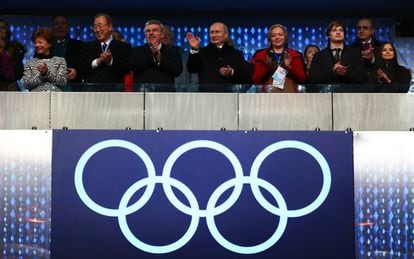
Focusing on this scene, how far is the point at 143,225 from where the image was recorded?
32.2 ft

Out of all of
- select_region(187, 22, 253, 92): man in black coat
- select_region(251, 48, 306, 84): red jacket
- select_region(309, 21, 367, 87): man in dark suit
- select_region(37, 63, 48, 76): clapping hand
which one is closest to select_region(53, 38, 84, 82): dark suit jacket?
select_region(37, 63, 48, 76): clapping hand

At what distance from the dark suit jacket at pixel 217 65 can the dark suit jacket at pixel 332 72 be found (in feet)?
2.39

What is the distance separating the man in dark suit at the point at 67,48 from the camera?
10.8 meters

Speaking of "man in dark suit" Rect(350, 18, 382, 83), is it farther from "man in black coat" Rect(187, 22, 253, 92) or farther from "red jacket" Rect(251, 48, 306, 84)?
"man in black coat" Rect(187, 22, 253, 92)

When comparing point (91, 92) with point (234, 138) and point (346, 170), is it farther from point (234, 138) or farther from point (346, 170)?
point (346, 170)

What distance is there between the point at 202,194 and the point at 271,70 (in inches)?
67.8

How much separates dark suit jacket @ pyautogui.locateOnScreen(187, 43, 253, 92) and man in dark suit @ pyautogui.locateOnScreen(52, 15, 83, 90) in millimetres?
1308

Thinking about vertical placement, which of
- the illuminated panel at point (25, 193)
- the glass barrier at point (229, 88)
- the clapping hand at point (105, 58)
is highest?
the clapping hand at point (105, 58)

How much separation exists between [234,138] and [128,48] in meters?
1.81

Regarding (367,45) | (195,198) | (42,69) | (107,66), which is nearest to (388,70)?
(367,45)

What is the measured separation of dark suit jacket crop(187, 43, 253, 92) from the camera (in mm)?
10664

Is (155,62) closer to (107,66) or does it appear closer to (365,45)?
(107,66)

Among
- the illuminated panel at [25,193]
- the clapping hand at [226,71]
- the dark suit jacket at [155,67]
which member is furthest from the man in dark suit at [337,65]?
the illuminated panel at [25,193]

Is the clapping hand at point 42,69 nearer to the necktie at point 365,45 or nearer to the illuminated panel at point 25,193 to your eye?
the illuminated panel at point 25,193
